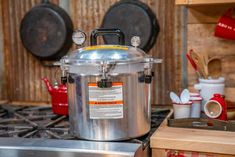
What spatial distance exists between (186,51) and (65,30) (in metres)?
0.67

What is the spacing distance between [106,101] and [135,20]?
759mm

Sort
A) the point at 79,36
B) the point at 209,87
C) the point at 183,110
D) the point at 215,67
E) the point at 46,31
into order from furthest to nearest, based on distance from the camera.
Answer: the point at 46,31, the point at 215,67, the point at 209,87, the point at 183,110, the point at 79,36

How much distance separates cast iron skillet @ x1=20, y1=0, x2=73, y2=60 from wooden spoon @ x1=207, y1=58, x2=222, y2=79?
2.54 feet

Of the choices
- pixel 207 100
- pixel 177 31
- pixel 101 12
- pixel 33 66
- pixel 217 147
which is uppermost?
pixel 101 12

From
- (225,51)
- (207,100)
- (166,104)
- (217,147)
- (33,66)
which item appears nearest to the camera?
(217,147)

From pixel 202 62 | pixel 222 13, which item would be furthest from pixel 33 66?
pixel 222 13

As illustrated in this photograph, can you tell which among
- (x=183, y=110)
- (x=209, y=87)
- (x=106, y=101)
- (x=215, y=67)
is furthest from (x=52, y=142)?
(x=215, y=67)

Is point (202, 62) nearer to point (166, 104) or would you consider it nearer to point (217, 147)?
point (166, 104)

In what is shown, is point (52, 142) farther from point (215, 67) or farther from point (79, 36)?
point (215, 67)

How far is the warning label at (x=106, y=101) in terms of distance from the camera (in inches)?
44.5

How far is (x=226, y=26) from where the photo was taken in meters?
1.59

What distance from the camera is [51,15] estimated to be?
73.9 inches

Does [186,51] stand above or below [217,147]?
above

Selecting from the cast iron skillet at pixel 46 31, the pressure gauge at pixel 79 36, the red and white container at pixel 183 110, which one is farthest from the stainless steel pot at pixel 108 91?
the cast iron skillet at pixel 46 31
